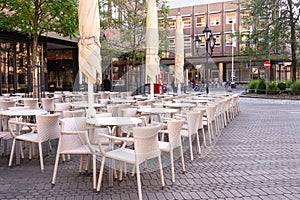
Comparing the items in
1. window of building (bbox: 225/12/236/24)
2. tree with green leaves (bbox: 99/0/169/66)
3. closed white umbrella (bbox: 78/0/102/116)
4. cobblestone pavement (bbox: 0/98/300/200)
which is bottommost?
cobblestone pavement (bbox: 0/98/300/200)

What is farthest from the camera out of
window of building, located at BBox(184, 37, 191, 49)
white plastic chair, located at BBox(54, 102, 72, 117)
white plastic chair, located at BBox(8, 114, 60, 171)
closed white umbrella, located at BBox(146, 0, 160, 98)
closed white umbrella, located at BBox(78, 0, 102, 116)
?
window of building, located at BBox(184, 37, 191, 49)

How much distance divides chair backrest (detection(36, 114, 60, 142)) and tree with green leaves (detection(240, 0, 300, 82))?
2114cm

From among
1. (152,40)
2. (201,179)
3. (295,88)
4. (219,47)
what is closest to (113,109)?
(201,179)

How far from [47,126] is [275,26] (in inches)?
863

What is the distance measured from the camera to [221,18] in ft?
139

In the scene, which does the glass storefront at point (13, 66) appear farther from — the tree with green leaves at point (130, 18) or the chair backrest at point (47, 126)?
the chair backrest at point (47, 126)

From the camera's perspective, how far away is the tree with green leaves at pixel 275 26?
2252cm

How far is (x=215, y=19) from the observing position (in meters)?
43.0

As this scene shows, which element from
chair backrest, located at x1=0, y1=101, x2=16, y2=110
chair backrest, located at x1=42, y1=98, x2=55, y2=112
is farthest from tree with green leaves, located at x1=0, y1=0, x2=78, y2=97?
chair backrest, located at x1=0, y1=101, x2=16, y2=110

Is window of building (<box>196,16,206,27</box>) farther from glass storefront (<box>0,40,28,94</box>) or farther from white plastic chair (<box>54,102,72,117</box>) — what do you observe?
white plastic chair (<box>54,102,72,117</box>)

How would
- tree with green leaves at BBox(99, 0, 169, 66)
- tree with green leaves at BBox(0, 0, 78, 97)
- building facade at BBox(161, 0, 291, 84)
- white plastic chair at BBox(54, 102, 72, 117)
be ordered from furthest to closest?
building facade at BBox(161, 0, 291, 84)
tree with green leaves at BBox(99, 0, 169, 66)
tree with green leaves at BBox(0, 0, 78, 97)
white plastic chair at BBox(54, 102, 72, 117)

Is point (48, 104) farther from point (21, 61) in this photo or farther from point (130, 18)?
point (21, 61)

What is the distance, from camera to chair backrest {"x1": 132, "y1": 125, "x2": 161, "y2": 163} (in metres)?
3.75

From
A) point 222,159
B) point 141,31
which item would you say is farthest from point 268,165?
point 141,31
